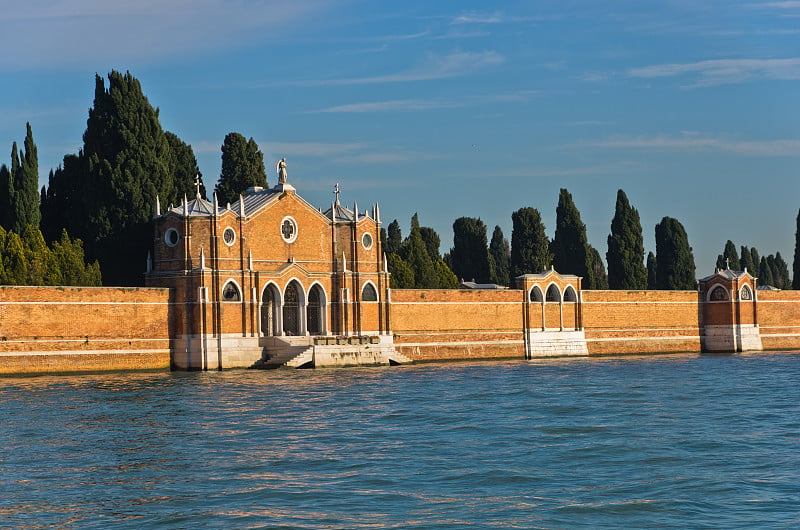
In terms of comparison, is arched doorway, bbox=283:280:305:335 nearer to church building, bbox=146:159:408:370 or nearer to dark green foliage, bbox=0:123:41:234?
church building, bbox=146:159:408:370

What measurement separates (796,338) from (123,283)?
30.2m

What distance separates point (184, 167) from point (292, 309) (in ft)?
26.8

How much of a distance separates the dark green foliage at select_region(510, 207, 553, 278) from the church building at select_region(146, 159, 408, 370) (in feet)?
52.1

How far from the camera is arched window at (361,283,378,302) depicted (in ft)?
137

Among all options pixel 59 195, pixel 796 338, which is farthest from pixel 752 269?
pixel 59 195

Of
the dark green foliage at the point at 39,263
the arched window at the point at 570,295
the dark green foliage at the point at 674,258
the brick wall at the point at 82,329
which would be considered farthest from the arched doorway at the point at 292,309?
the dark green foliage at the point at 674,258

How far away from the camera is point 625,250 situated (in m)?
55.4

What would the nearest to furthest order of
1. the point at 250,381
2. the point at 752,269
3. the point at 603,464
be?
the point at 603,464 < the point at 250,381 < the point at 752,269

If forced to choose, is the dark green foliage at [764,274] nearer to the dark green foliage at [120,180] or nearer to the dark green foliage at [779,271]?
the dark green foliage at [779,271]

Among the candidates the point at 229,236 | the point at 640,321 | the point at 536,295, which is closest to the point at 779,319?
the point at 640,321

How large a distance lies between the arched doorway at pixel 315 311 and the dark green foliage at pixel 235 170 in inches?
304

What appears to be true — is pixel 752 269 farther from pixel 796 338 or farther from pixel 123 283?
pixel 123 283

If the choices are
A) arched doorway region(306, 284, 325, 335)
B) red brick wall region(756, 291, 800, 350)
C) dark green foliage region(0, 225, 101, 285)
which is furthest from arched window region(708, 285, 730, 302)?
dark green foliage region(0, 225, 101, 285)

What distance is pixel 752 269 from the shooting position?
2896 inches
